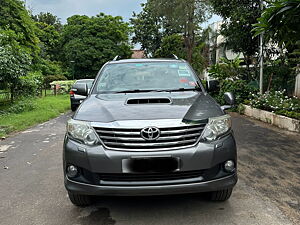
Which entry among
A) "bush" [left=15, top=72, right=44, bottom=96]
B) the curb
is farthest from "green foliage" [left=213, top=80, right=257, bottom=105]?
"bush" [left=15, top=72, right=44, bottom=96]

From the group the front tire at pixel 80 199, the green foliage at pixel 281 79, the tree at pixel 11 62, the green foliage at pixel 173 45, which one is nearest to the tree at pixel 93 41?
the green foliage at pixel 173 45

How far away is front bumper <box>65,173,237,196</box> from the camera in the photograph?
2.61 metres

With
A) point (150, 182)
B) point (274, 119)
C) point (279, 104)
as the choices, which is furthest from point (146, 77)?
point (279, 104)

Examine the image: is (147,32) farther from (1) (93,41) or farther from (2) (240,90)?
(2) (240,90)

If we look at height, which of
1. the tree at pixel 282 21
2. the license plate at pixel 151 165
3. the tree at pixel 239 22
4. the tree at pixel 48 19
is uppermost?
the tree at pixel 48 19

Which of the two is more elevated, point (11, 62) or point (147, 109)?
point (11, 62)

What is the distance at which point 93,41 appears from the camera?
3447 cm

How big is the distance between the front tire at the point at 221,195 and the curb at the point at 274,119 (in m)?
4.84

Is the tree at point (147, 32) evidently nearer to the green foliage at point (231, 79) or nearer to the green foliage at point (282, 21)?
the green foliage at point (231, 79)

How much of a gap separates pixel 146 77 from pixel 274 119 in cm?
569

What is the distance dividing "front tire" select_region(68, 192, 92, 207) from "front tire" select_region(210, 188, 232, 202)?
1358 millimetres

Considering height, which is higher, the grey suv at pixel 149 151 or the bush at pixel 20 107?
the grey suv at pixel 149 151

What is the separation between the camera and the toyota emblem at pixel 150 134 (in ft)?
8.61

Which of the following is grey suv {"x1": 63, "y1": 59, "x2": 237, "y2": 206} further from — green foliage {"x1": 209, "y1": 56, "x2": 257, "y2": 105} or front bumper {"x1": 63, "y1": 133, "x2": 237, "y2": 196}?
green foliage {"x1": 209, "y1": 56, "x2": 257, "y2": 105}
